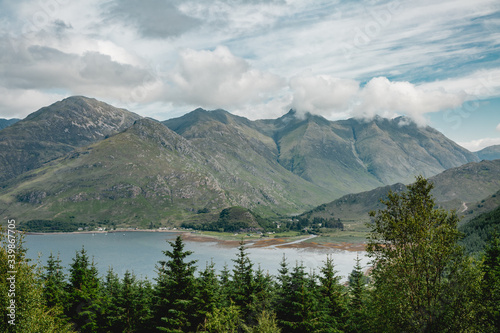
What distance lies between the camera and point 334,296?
51.8 meters

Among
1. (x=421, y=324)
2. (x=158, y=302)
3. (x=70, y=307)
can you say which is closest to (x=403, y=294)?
(x=421, y=324)

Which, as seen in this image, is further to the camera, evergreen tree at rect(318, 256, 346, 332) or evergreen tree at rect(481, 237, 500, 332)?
evergreen tree at rect(318, 256, 346, 332)

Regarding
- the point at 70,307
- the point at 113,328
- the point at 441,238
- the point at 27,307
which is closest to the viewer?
the point at 441,238

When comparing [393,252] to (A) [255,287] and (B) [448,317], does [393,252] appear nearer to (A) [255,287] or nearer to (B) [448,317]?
(B) [448,317]

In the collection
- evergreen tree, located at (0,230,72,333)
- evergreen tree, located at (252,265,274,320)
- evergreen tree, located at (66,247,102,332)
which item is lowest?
evergreen tree, located at (66,247,102,332)

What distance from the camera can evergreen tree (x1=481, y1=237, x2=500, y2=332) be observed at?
28.7 m

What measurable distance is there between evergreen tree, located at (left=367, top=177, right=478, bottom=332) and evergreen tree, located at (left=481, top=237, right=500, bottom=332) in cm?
220

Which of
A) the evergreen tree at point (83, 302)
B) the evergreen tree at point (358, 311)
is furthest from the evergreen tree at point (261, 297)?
the evergreen tree at point (83, 302)

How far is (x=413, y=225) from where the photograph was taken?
97.7ft

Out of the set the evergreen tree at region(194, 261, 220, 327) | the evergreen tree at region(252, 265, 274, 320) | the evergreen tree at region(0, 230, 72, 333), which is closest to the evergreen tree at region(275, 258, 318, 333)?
the evergreen tree at region(252, 265, 274, 320)

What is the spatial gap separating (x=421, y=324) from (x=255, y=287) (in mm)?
27818

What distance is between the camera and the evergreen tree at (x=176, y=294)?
4219cm

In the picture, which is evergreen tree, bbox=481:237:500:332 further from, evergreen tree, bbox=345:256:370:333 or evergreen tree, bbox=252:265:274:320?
evergreen tree, bbox=252:265:274:320

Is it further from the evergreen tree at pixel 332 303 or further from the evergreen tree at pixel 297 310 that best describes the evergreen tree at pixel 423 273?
the evergreen tree at pixel 332 303
